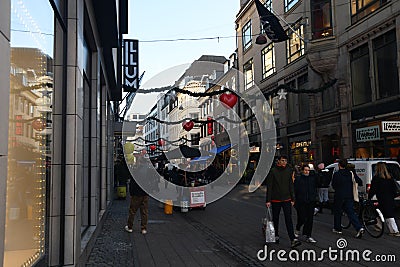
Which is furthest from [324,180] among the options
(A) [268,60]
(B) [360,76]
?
(A) [268,60]

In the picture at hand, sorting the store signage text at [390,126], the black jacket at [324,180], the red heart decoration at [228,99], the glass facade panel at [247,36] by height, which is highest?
the glass facade panel at [247,36]

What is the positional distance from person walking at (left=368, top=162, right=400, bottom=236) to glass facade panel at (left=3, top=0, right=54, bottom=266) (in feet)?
25.8

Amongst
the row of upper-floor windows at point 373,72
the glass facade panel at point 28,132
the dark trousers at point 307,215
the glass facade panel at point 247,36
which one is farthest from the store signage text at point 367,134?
the glass facade panel at point 247,36

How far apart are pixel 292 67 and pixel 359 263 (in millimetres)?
24772

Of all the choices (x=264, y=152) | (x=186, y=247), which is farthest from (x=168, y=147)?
(x=186, y=247)

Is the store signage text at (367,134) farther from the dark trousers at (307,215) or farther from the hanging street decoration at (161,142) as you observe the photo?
the hanging street decoration at (161,142)

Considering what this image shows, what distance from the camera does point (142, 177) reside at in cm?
1139

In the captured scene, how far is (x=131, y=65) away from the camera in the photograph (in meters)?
22.1

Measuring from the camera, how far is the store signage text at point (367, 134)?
21.0 m

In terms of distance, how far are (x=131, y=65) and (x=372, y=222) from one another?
15004 millimetres

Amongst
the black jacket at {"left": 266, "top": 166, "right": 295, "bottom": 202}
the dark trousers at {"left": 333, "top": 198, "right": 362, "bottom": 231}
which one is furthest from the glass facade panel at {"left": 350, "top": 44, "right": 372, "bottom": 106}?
the black jacket at {"left": 266, "top": 166, "right": 295, "bottom": 202}

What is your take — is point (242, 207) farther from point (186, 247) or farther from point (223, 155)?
point (223, 155)

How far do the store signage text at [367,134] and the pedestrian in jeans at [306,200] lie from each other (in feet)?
40.8

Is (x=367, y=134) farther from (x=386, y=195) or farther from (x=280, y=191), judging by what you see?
(x=280, y=191)
